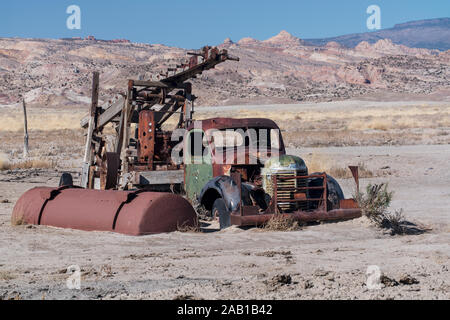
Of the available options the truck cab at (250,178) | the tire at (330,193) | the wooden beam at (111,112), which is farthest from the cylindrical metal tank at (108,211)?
the wooden beam at (111,112)

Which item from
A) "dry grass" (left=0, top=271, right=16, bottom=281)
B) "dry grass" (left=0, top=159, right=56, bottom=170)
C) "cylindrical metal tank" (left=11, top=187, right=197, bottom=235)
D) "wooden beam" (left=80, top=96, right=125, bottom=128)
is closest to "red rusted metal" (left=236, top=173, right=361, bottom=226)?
"cylindrical metal tank" (left=11, top=187, right=197, bottom=235)

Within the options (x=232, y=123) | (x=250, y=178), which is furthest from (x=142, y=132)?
(x=250, y=178)

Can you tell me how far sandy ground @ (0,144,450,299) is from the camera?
5.84 metres

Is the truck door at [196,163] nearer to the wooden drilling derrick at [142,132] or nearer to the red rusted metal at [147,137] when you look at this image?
the wooden drilling derrick at [142,132]

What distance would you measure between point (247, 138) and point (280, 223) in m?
2.18

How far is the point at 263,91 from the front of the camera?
392ft

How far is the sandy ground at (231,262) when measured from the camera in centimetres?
584

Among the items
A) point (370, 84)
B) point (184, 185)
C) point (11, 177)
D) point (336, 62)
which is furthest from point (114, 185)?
point (336, 62)

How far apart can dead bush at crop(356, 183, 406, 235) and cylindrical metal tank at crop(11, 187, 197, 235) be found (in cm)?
303

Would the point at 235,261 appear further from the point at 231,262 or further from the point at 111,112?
the point at 111,112

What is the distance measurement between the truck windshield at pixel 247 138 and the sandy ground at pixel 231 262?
155 cm

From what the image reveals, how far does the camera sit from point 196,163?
439 inches

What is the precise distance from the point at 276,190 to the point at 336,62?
177 metres

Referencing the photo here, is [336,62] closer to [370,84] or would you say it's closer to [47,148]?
[370,84]
